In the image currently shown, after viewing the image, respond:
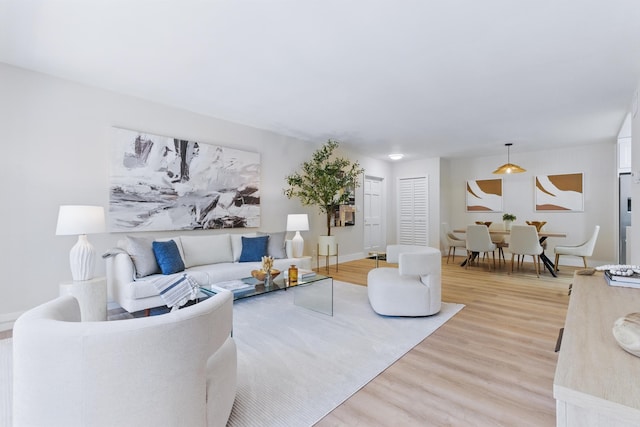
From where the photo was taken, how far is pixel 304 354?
2350 mm

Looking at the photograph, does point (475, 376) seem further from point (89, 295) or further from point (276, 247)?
point (89, 295)

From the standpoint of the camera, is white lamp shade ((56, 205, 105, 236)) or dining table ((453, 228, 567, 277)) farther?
dining table ((453, 228, 567, 277))

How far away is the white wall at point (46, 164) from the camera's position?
9.45ft

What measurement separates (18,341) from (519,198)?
26.6 ft

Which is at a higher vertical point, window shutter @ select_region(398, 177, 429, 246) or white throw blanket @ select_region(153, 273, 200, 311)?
window shutter @ select_region(398, 177, 429, 246)

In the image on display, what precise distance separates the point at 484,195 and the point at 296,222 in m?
5.03

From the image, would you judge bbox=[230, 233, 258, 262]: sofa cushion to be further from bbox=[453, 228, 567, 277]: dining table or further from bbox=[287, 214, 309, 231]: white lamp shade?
bbox=[453, 228, 567, 277]: dining table

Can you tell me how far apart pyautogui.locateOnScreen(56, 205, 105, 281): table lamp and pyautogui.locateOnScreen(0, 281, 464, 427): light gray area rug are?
66 cm

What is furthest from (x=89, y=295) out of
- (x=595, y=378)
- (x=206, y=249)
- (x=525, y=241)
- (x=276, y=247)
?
(x=525, y=241)

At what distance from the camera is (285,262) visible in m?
4.16

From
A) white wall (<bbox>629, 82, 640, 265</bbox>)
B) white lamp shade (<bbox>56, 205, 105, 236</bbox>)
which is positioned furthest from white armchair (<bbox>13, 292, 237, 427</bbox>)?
white wall (<bbox>629, 82, 640, 265</bbox>)

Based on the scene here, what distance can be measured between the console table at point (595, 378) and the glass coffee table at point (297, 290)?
2.34 meters

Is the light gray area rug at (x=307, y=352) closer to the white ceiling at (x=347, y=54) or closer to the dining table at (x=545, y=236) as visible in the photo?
the white ceiling at (x=347, y=54)

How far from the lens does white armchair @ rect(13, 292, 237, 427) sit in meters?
1.00
